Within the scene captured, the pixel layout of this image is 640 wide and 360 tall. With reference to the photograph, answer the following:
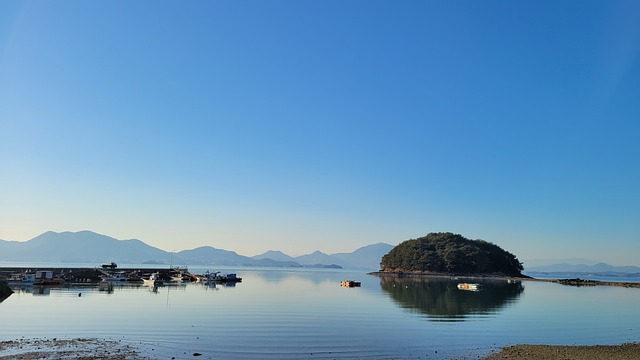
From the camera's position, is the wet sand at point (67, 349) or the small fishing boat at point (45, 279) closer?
the wet sand at point (67, 349)

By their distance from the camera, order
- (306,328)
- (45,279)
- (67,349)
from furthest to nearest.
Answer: (45,279), (306,328), (67,349)

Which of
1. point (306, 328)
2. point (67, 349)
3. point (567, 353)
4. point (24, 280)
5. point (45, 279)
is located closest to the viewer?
point (67, 349)

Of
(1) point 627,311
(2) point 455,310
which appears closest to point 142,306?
(2) point 455,310

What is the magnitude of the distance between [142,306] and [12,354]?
31.7 metres

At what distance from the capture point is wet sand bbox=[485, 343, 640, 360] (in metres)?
26.3

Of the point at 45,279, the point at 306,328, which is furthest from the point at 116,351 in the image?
the point at 45,279

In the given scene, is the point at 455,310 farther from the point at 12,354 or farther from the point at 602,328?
the point at 12,354

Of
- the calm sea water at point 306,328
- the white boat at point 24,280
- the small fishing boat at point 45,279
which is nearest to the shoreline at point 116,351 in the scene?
the calm sea water at point 306,328

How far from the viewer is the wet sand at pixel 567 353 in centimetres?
2634

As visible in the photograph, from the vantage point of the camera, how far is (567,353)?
91.3 feet

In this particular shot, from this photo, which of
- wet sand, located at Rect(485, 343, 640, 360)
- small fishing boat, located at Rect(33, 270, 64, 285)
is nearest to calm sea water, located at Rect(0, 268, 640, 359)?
wet sand, located at Rect(485, 343, 640, 360)

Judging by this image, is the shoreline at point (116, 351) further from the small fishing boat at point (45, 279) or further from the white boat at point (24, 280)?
the white boat at point (24, 280)

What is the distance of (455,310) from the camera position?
56688mm

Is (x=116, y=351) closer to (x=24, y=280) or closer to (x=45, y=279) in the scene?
(x=45, y=279)
